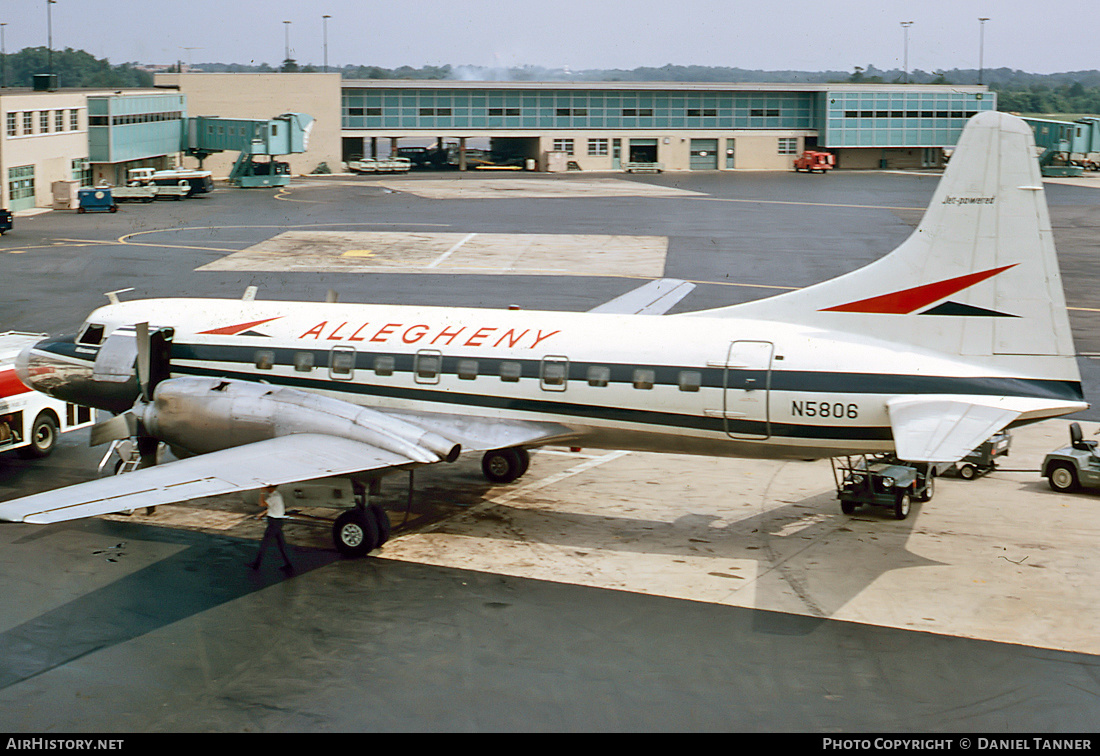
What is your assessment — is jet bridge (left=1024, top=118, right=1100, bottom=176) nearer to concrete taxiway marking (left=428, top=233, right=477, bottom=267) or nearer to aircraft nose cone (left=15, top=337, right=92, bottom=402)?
concrete taxiway marking (left=428, top=233, right=477, bottom=267)

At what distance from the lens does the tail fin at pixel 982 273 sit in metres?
19.8

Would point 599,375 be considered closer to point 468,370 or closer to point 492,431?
point 492,431

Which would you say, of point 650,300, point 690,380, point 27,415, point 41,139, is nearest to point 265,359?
point 27,415

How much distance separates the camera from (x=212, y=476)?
18500 mm

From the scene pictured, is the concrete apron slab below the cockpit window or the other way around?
below

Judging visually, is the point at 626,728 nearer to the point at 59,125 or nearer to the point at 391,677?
the point at 391,677

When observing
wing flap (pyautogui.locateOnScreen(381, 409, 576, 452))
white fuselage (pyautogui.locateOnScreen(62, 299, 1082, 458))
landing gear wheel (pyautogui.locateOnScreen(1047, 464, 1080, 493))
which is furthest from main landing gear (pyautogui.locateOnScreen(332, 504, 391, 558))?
landing gear wheel (pyautogui.locateOnScreen(1047, 464, 1080, 493))

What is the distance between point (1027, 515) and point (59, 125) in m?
83.8

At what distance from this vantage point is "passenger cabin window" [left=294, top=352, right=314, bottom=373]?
2352cm

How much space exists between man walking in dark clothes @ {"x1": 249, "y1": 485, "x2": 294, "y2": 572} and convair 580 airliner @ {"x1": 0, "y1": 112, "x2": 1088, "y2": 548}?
2.33 feet

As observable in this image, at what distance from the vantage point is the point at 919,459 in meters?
17.4

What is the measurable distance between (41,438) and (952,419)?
21931 millimetres
